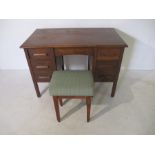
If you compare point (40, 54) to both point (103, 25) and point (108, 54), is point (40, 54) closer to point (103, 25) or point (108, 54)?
point (108, 54)

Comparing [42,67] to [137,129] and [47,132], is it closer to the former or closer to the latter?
[47,132]

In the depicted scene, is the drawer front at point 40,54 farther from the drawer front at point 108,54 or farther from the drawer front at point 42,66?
the drawer front at point 108,54

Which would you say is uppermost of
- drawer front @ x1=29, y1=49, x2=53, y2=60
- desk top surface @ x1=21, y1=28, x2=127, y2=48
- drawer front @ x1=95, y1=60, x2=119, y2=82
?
desk top surface @ x1=21, y1=28, x2=127, y2=48

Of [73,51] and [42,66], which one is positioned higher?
[73,51]

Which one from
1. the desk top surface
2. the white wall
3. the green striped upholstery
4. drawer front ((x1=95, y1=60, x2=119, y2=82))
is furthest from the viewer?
the white wall

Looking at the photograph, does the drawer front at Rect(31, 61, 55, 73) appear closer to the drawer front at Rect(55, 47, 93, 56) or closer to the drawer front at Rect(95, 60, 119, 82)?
the drawer front at Rect(55, 47, 93, 56)

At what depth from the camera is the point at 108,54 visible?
133cm

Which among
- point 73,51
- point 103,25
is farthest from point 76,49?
point 103,25

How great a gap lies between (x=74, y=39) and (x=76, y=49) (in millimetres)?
157

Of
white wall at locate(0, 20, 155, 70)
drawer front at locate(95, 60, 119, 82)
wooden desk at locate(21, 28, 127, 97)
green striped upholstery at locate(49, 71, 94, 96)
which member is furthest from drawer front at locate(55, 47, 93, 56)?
white wall at locate(0, 20, 155, 70)

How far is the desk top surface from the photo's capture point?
1290mm

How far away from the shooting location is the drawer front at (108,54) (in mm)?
1305
